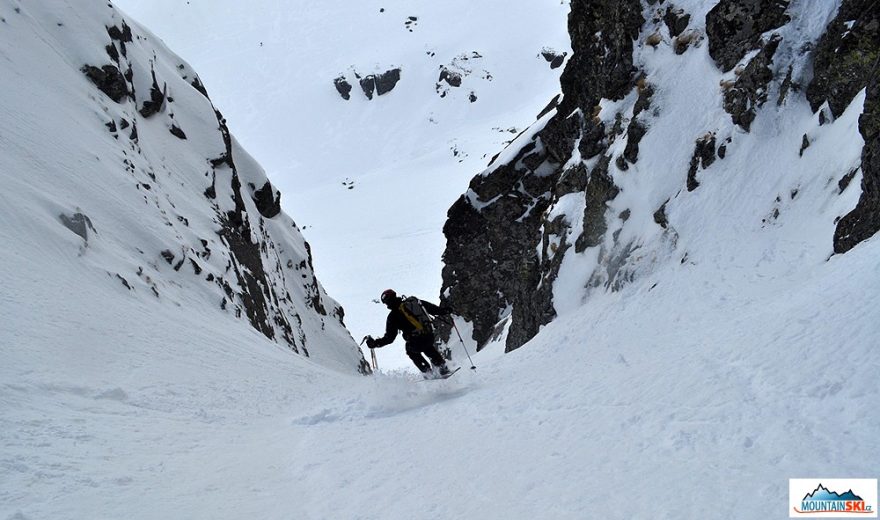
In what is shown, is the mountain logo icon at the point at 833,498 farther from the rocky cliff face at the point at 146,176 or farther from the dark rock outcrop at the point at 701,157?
the rocky cliff face at the point at 146,176

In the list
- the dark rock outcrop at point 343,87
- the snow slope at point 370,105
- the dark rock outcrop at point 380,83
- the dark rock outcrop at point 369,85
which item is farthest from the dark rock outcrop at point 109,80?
the dark rock outcrop at point 343,87

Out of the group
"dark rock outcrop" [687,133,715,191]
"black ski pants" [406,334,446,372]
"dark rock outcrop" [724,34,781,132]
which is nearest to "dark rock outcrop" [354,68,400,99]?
"dark rock outcrop" [687,133,715,191]

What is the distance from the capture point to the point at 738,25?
1311 cm

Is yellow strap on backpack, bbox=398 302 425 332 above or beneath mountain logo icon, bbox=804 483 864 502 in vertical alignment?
above

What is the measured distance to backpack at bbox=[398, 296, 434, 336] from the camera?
1073 centimetres

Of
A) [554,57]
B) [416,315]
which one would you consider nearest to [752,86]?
[416,315]

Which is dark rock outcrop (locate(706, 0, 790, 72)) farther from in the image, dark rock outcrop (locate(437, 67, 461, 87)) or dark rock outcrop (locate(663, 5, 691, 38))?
dark rock outcrop (locate(437, 67, 461, 87))

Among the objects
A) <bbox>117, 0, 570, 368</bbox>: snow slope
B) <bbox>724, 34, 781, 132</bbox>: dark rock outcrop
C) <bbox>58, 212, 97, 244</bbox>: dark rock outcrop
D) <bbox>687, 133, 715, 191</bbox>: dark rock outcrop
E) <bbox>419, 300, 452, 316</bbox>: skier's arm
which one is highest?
<bbox>117, 0, 570, 368</bbox>: snow slope

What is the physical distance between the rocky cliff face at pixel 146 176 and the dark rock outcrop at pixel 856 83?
13715 mm

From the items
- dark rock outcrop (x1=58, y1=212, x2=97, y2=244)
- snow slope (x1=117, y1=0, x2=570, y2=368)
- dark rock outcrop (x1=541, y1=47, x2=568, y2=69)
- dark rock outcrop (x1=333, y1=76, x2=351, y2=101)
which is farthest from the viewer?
dark rock outcrop (x1=333, y1=76, x2=351, y2=101)

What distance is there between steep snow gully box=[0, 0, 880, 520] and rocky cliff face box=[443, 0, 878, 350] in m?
0.07

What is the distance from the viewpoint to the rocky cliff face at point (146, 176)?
16266mm

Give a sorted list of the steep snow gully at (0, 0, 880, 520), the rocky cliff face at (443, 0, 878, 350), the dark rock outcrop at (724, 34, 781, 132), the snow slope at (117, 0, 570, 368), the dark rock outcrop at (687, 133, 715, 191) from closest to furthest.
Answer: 1. the steep snow gully at (0, 0, 880, 520)
2. the rocky cliff face at (443, 0, 878, 350)
3. the dark rock outcrop at (724, 34, 781, 132)
4. the dark rock outcrop at (687, 133, 715, 191)
5. the snow slope at (117, 0, 570, 368)

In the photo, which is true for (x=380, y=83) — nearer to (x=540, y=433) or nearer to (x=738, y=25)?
(x=738, y=25)
